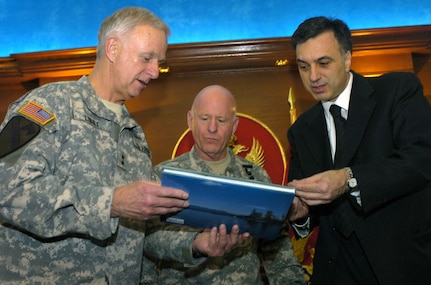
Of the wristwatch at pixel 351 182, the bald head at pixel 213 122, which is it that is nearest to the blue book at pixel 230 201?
the wristwatch at pixel 351 182

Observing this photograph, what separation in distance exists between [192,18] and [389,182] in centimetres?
297

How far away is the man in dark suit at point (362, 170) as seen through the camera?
1928 millimetres

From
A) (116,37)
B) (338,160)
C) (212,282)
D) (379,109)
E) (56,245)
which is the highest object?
(116,37)

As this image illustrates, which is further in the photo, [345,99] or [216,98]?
[216,98]

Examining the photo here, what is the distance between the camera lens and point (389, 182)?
6.29 ft

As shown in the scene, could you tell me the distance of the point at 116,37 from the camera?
207 centimetres

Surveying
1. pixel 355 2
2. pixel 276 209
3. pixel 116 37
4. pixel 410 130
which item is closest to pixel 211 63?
pixel 355 2

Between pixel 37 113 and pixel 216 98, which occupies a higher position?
pixel 216 98

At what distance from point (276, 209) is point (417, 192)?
2.72 feet

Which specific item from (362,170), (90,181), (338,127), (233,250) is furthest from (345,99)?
(90,181)

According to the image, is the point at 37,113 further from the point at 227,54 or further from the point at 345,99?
the point at 227,54

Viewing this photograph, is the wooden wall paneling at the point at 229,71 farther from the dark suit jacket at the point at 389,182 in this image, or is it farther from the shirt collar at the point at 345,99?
the dark suit jacket at the point at 389,182

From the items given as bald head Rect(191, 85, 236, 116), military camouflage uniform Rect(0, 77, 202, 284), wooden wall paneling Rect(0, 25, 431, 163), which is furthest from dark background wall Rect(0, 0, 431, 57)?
military camouflage uniform Rect(0, 77, 202, 284)

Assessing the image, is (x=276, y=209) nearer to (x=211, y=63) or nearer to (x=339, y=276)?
(x=339, y=276)
